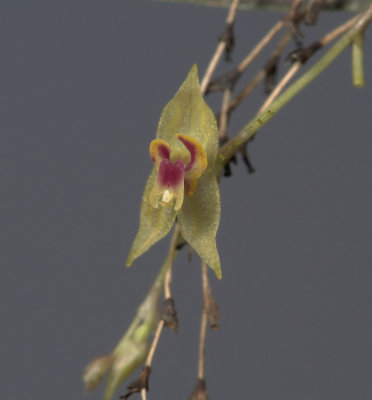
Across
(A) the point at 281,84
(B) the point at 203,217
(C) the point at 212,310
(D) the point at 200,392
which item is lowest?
(D) the point at 200,392

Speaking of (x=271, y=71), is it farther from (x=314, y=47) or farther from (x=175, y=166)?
(x=175, y=166)

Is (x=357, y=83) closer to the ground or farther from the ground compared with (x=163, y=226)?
farther from the ground

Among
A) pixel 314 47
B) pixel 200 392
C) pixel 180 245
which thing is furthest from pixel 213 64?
pixel 200 392

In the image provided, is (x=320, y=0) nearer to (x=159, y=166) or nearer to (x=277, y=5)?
(x=277, y=5)

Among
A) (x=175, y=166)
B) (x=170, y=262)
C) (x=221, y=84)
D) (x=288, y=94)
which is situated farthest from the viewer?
(x=221, y=84)

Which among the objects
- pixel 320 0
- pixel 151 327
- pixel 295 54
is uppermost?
pixel 320 0

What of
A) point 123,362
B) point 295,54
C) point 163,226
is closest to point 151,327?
point 123,362

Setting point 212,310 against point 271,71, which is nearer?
point 212,310
